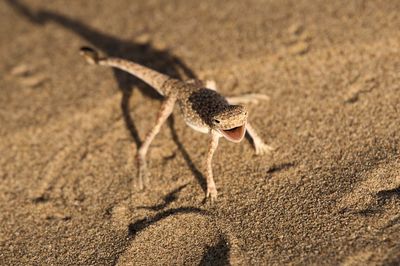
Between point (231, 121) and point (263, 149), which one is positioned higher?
point (231, 121)

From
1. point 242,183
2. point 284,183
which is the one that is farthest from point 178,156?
point 284,183

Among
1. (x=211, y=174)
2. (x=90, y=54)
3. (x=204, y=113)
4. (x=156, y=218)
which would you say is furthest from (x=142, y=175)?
(x=90, y=54)

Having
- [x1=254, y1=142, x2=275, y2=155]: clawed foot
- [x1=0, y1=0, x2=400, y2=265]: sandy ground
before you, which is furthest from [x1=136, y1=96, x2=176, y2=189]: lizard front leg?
[x1=254, y1=142, x2=275, y2=155]: clawed foot

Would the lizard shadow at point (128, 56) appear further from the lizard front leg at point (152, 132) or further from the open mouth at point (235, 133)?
the open mouth at point (235, 133)

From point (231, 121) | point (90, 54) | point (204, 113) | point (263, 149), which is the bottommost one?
point (90, 54)

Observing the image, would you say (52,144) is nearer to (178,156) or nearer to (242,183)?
(178,156)

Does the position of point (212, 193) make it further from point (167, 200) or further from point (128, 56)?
point (128, 56)
